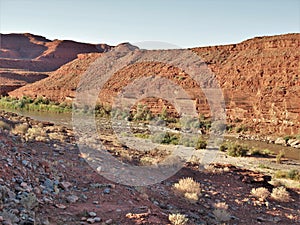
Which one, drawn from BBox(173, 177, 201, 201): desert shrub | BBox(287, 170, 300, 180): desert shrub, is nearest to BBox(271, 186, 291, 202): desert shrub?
BBox(173, 177, 201, 201): desert shrub

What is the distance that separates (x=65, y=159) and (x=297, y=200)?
282 inches

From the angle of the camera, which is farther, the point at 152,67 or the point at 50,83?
the point at 50,83

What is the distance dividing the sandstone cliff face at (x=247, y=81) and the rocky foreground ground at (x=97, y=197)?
60.7 ft

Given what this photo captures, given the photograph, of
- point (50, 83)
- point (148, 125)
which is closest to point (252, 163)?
point (148, 125)

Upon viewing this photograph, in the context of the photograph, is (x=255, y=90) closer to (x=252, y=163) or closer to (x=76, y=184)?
(x=252, y=163)

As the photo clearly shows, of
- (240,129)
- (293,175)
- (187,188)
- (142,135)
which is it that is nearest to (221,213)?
(187,188)

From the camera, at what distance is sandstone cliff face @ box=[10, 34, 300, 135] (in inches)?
1180

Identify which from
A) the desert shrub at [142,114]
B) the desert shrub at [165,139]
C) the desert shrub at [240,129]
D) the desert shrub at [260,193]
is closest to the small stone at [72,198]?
the desert shrub at [260,193]

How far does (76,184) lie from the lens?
8008 millimetres

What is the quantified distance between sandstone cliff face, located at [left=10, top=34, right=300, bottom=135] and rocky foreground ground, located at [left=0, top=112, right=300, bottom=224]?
18502 millimetres

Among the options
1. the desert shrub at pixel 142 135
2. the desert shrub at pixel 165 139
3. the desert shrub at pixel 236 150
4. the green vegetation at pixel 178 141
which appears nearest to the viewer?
the desert shrub at pixel 236 150

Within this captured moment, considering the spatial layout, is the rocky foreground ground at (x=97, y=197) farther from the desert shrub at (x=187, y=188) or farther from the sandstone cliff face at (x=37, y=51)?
the sandstone cliff face at (x=37, y=51)

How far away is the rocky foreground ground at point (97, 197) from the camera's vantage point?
609 centimetres

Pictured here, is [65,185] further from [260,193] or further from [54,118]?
[54,118]
